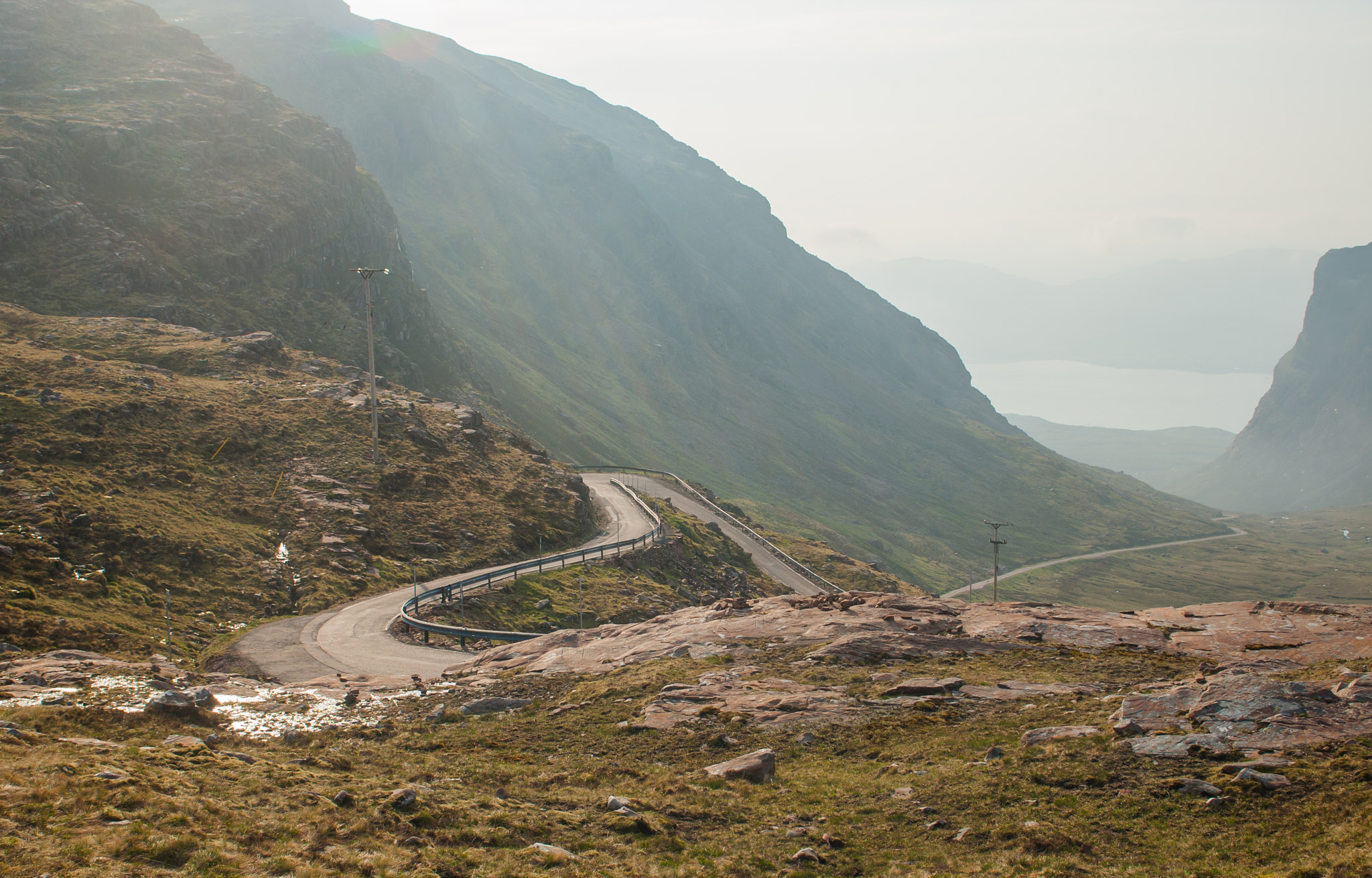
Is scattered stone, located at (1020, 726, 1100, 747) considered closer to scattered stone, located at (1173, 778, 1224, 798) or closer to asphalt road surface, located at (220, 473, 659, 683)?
scattered stone, located at (1173, 778, 1224, 798)

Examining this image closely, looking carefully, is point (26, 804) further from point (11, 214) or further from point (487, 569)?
point (11, 214)

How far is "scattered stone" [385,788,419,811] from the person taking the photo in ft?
A: 54.7

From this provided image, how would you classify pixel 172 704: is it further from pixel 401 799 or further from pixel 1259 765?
pixel 1259 765

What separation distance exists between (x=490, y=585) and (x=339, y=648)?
39.0ft

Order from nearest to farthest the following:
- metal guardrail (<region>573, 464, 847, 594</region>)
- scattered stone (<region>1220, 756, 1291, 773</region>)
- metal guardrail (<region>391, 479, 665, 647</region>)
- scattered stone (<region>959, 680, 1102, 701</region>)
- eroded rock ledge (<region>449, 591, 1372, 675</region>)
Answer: scattered stone (<region>1220, 756, 1291, 773</region>) → scattered stone (<region>959, 680, 1102, 701</region>) → eroded rock ledge (<region>449, 591, 1372, 675</region>) → metal guardrail (<region>391, 479, 665, 647</region>) → metal guardrail (<region>573, 464, 847, 594</region>)

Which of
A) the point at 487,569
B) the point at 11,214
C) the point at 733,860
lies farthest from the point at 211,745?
the point at 11,214

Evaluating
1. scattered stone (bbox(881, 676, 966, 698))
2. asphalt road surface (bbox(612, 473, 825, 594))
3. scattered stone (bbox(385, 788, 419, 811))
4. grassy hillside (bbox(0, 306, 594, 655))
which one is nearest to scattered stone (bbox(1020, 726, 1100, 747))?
scattered stone (bbox(881, 676, 966, 698))

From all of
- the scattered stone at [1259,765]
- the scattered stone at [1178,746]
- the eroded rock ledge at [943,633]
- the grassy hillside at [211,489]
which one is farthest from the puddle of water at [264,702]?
the scattered stone at [1259,765]

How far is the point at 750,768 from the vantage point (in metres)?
19.7

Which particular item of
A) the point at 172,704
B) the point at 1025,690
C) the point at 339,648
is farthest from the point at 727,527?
the point at 172,704

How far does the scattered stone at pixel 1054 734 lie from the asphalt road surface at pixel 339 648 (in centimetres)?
2108

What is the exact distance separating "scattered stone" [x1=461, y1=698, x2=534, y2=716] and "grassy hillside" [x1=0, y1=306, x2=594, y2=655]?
1473 centimetres

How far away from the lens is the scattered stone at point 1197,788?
632 inches

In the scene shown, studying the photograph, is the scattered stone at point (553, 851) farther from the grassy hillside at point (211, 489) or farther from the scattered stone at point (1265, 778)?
the grassy hillside at point (211, 489)
